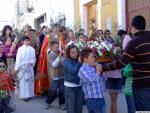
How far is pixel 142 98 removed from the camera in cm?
605

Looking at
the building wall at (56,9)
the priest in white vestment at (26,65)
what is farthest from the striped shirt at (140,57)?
the building wall at (56,9)

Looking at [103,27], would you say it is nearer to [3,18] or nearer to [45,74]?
[45,74]

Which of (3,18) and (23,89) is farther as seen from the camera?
(3,18)

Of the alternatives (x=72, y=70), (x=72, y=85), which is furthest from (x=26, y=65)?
(x=72, y=70)

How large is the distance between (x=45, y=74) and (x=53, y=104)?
3.15 ft

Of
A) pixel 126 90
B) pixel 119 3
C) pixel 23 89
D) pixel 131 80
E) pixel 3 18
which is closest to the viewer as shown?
pixel 131 80

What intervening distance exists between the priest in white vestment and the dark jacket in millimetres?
3465

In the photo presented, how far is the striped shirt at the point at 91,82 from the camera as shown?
692 cm

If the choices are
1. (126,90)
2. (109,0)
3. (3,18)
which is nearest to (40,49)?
(126,90)

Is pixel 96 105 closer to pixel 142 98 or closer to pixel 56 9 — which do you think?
pixel 142 98

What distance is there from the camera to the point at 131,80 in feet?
20.9

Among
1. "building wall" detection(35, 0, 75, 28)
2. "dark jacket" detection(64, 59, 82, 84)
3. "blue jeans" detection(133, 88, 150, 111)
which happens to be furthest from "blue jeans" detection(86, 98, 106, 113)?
"building wall" detection(35, 0, 75, 28)

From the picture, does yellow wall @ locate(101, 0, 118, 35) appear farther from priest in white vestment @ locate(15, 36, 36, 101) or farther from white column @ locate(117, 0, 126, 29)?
priest in white vestment @ locate(15, 36, 36, 101)

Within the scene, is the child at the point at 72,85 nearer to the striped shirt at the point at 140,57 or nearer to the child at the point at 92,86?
the child at the point at 92,86
